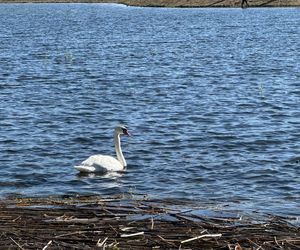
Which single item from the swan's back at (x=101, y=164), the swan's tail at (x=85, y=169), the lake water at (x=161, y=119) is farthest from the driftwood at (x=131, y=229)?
the swan's back at (x=101, y=164)

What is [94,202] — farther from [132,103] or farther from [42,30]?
[42,30]

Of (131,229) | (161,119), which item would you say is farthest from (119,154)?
(131,229)

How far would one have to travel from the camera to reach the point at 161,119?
27.2 metres

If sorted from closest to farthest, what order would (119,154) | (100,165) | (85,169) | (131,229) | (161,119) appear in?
1. (131,229)
2. (85,169)
3. (100,165)
4. (119,154)
5. (161,119)

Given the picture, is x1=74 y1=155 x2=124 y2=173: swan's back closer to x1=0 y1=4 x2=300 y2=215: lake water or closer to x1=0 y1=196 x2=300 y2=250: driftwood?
x1=0 y1=4 x2=300 y2=215: lake water

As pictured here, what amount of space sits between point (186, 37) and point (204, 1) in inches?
2050

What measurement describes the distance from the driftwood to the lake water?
9.47ft

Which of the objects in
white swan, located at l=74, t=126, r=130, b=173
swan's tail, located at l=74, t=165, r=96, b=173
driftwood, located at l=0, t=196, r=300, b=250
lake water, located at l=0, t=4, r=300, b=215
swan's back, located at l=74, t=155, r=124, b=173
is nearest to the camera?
driftwood, located at l=0, t=196, r=300, b=250

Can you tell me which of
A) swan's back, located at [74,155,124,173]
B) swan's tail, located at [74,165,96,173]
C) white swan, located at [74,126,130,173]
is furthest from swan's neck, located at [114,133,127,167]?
swan's tail, located at [74,165,96,173]

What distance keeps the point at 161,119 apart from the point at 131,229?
49.7 ft

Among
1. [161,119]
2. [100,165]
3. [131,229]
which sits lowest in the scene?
[161,119]

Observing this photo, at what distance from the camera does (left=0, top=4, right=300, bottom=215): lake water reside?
61.6ft

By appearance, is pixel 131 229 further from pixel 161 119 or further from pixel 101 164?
pixel 161 119

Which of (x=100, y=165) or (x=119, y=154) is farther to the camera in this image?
(x=119, y=154)
